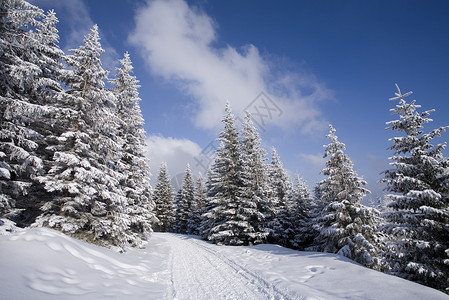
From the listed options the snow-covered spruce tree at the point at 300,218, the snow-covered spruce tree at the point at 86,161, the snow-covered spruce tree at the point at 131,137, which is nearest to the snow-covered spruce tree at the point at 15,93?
the snow-covered spruce tree at the point at 86,161

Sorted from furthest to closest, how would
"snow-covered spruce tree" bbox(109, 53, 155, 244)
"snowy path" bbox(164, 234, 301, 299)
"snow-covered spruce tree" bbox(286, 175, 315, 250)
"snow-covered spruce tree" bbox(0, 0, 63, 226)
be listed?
"snow-covered spruce tree" bbox(286, 175, 315, 250) → "snow-covered spruce tree" bbox(109, 53, 155, 244) → "snow-covered spruce tree" bbox(0, 0, 63, 226) → "snowy path" bbox(164, 234, 301, 299)

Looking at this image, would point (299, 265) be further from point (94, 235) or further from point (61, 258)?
point (94, 235)

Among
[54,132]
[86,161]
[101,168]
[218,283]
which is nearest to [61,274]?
[218,283]

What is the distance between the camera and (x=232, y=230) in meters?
21.8

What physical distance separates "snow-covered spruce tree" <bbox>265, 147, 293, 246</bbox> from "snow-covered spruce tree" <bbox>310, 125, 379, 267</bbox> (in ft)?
17.2

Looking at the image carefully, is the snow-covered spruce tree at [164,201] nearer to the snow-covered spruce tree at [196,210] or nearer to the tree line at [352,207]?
the snow-covered spruce tree at [196,210]

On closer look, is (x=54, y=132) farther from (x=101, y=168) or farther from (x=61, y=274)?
(x=61, y=274)

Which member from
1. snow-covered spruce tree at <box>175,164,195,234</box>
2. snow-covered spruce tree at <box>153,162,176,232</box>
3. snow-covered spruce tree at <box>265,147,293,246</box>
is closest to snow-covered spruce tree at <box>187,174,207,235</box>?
snow-covered spruce tree at <box>175,164,195,234</box>

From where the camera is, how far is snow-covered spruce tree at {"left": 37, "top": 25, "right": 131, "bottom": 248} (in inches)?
434

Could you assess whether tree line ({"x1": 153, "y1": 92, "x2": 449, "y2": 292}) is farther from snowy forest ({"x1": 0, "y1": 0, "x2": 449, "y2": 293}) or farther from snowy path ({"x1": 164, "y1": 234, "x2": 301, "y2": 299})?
snowy path ({"x1": 164, "y1": 234, "x2": 301, "y2": 299})

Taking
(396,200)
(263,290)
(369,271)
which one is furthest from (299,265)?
(396,200)

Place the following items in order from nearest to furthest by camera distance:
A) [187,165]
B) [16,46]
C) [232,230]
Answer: [16,46], [232,230], [187,165]

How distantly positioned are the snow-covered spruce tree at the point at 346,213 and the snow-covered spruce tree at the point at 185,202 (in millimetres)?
31720

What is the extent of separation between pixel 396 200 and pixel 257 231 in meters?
13.8
